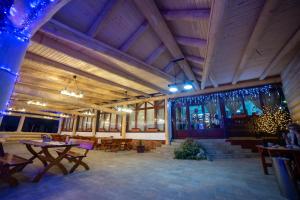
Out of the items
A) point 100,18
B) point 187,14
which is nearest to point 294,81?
point 187,14

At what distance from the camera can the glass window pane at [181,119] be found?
9.27 metres

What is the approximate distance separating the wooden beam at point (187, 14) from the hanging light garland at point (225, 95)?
637cm

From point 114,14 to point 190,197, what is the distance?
374 cm

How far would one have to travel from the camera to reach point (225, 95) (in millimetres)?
8398

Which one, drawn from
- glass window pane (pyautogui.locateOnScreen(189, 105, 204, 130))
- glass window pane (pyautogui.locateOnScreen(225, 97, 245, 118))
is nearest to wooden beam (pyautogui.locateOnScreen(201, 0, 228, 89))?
glass window pane (pyautogui.locateOnScreen(225, 97, 245, 118))

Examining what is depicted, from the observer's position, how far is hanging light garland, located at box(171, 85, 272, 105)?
7430 millimetres

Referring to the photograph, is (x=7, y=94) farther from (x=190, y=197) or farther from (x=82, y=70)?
(x=82, y=70)

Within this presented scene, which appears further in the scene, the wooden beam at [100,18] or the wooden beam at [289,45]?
the wooden beam at [289,45]

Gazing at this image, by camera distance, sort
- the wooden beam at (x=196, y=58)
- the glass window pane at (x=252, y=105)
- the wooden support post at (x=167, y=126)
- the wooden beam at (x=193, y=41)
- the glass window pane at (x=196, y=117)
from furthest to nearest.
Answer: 1. the glass window pane at (x=196, y=117)
2. the wooden support post at (x=167, y=126)
3. the glass window pane at (x=252, y=105)
4. the wooden beam at (x=196, y=58)
5. the wooden beam at (x=193, y=41)

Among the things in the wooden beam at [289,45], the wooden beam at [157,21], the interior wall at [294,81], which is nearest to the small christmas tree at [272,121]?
the interior wall at [294,81]

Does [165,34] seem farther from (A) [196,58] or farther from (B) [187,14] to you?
(A) [196,58]

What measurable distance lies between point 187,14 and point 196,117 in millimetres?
7288

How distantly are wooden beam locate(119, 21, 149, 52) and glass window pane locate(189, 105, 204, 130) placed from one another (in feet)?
21.9

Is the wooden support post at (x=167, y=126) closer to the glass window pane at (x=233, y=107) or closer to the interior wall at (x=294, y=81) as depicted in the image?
the glass window pane at (x=233, y=107)
